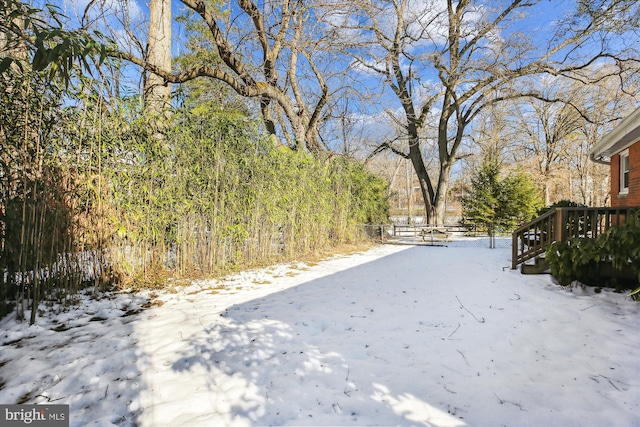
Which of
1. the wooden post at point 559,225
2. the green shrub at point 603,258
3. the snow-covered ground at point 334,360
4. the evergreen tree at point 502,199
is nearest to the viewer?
the snow-covered ground at point 334,360

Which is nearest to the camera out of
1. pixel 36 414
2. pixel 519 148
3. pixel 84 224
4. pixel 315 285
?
pixel 36 414

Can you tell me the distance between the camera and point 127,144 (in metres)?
3.52

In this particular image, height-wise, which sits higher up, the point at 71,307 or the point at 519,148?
the point at 519,148

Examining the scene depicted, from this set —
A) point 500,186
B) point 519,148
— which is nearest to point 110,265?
point 500,186

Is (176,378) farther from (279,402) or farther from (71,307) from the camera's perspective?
(71,307)

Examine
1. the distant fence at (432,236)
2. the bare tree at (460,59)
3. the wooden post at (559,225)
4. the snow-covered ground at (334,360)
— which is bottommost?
the snow-covered ground at (334,360)

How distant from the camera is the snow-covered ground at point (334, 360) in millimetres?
1700

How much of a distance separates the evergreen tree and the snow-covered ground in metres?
8.59

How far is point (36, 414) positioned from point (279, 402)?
1.32 m

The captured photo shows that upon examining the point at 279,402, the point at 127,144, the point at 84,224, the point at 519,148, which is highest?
the point at 519,148

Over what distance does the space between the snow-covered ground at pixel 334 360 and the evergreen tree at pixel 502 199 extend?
8590mm

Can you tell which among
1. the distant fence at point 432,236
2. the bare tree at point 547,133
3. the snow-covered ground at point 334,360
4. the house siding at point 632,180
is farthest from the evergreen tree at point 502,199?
the bare tree at point 547,133

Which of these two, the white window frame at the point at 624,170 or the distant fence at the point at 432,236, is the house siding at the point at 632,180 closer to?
the white window frame at the point at 624,170

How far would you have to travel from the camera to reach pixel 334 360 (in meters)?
2.27
